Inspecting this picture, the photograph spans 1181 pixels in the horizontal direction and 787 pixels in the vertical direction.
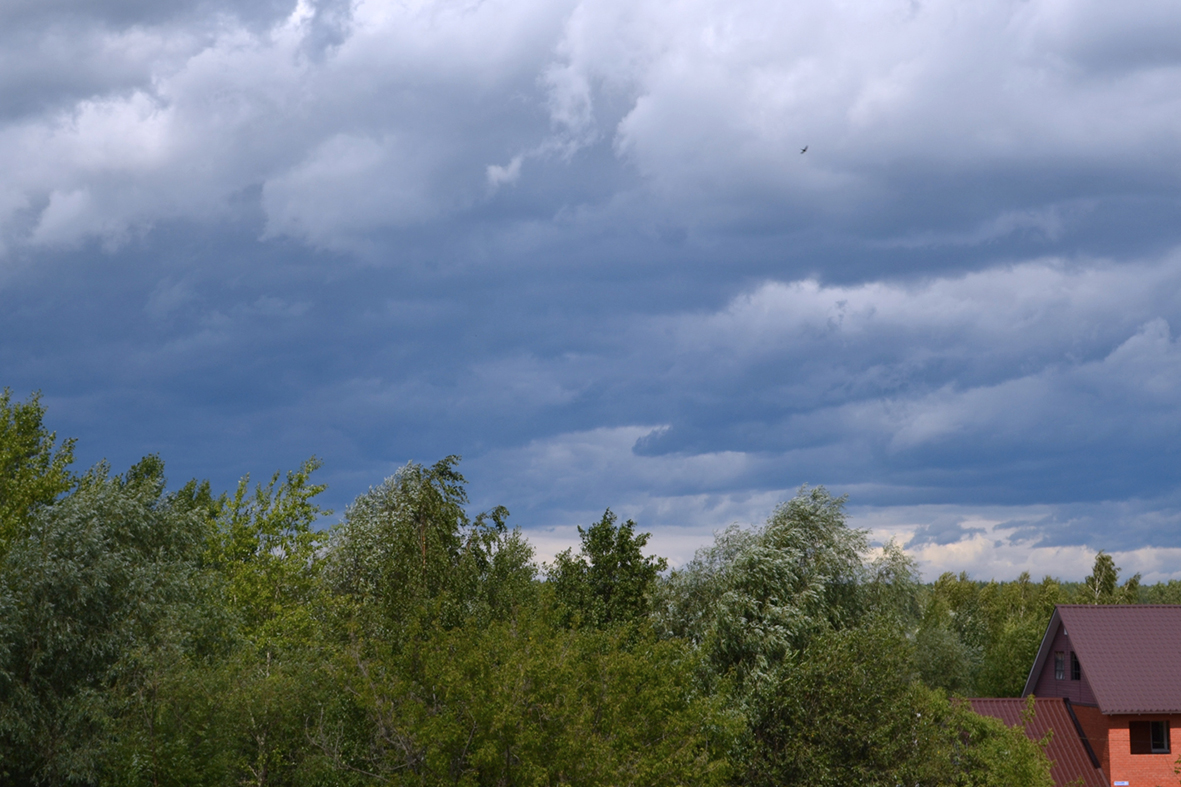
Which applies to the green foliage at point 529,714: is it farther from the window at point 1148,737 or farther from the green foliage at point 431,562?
the window at point 1148,737

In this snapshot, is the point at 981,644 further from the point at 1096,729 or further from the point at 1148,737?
the point at 1148,737

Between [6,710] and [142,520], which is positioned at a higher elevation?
[142,520]

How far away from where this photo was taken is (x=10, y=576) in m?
35.3

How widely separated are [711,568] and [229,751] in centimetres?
2031

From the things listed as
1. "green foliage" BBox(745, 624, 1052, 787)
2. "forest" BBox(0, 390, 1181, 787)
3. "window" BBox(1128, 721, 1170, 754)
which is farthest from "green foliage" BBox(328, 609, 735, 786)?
"window" BBox(1128, 721, 1170, 754)

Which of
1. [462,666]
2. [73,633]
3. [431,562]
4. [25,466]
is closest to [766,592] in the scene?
[431,562]

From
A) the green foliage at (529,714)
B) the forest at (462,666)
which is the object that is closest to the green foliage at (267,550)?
the forest at (462,666)

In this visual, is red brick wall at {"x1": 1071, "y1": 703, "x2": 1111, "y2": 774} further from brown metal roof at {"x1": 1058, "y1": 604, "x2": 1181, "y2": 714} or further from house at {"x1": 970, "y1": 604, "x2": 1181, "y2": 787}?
brown metal roof at {"x1": 1058, "y1": 604, "x2": 1181, "y2": 714}

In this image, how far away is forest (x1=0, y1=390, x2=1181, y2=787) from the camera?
85.0 feet

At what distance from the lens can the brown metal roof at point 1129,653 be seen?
44375 millimetres

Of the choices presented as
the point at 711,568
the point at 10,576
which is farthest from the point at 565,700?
the point at 10,576

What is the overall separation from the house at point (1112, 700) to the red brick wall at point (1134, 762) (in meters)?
0.04

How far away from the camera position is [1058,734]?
151ft

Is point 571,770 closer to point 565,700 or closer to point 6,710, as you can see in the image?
point 565,700
